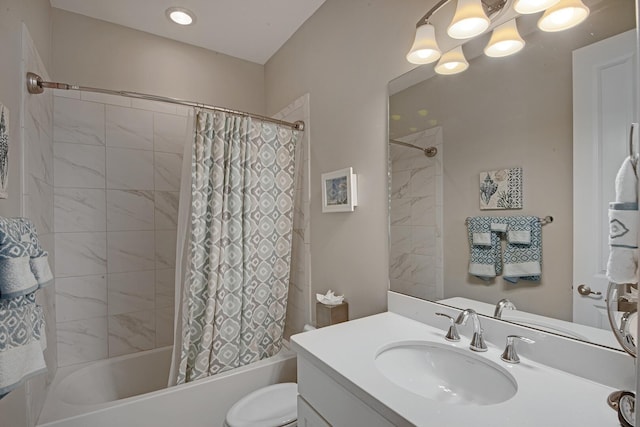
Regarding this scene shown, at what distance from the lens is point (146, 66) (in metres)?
2.12

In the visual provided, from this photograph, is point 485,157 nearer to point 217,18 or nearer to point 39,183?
point 217,18

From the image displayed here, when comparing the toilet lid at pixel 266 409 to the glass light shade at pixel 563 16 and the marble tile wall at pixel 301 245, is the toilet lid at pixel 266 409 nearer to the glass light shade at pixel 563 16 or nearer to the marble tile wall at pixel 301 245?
the marble tile wall at pixel 301 245

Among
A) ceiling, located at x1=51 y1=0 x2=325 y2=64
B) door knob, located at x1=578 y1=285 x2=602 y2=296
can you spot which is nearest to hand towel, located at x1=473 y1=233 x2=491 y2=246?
door knob, located at x1=578 y1=285 x2=602 y2=296

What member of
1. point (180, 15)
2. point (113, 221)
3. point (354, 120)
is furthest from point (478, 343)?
point (180, 15)

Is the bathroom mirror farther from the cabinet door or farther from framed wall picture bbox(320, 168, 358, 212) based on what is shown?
the cabinet door

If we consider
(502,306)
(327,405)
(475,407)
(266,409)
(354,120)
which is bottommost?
(266,409)

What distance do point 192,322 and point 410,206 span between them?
49.1 inches

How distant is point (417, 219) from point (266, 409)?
1117mm

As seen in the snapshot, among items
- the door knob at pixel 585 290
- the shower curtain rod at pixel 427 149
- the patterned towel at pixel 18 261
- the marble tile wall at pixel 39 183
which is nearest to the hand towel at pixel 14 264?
the patterned towel at pixel 18 261

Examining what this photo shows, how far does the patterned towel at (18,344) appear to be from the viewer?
73 centimetres

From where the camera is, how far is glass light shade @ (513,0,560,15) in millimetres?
868

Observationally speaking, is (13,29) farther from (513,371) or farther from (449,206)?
(513,371)

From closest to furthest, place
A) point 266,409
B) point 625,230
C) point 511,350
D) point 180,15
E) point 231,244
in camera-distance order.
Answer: point 625,230 < point 511,350 < point 266,409 < point 231,244 < point 180,15

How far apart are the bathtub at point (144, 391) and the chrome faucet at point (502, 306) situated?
1.21 metres
